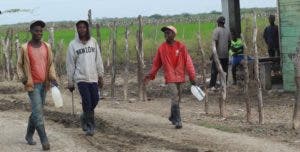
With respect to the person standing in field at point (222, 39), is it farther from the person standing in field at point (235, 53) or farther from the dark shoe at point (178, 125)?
→ the dark shoe at point (178, 125)

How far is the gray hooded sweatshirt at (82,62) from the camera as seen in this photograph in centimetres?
985

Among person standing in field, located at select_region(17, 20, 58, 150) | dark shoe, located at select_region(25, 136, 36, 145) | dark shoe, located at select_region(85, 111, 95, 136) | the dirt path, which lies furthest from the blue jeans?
dark shoe, located at select_region(85, 111, 95, 136)

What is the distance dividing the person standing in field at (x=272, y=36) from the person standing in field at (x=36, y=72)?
910 cm

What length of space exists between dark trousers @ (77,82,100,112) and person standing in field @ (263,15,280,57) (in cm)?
807

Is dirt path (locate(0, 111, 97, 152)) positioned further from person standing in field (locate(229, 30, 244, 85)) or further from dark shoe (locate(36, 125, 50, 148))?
person standing in field (locate(229, 30, 244, 85))

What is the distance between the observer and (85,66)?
32.3 ft

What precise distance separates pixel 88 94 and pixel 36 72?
3.85ft

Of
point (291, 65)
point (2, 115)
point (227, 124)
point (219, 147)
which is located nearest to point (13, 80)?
point (2, 115)

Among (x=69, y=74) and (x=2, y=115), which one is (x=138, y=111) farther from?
(x=69, y=74)

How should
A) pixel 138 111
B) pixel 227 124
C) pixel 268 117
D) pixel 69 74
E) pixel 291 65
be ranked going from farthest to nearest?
pixel 291 65 < pixel 138 111 < pixel 268 117 < pixel 227 124 < pixel 69 74

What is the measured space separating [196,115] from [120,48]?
59.8 feet

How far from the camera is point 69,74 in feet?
32.7

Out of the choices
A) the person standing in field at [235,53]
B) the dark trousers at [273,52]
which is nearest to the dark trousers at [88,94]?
the person standing in field at [235,53]

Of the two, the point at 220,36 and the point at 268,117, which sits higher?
the point at 220,36
